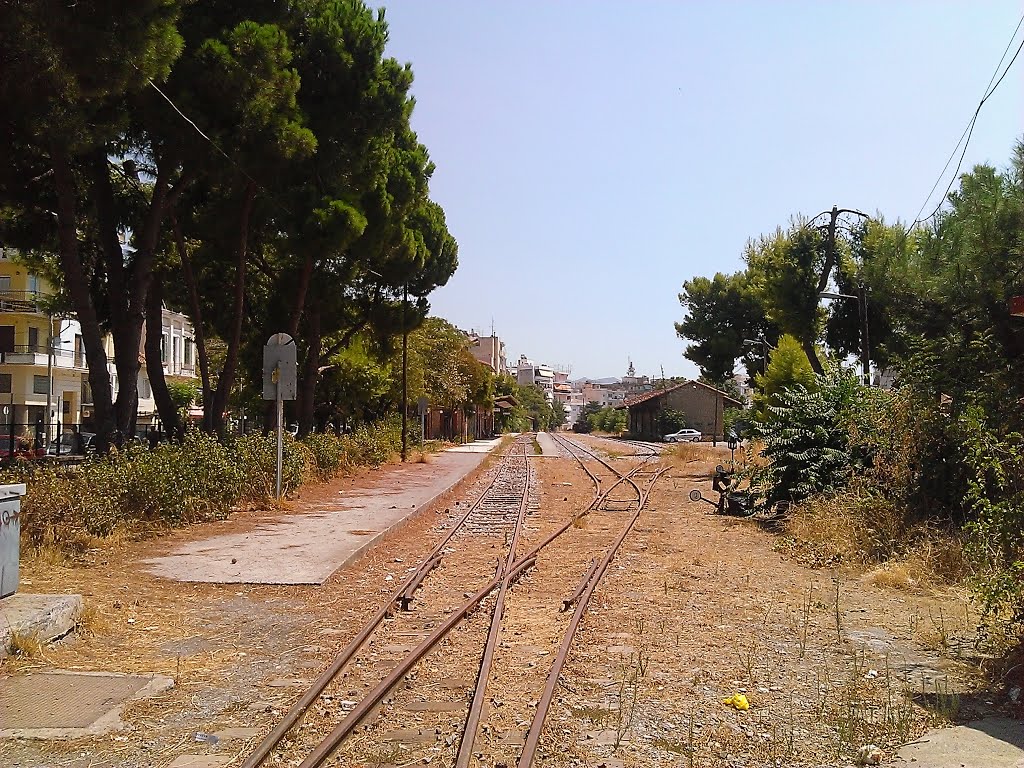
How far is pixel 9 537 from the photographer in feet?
26.5

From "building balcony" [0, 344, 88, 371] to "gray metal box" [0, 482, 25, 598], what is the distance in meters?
40.6

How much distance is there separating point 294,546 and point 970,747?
32.9ft

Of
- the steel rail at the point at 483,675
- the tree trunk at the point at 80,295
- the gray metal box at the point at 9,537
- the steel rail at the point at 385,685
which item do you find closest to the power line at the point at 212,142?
the tree trunk at the point at 80,295

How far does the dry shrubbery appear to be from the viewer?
11.6 m

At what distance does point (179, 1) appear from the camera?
12.8 meters

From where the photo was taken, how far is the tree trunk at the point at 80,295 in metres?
14.9

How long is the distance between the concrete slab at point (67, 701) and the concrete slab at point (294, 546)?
3.94 meters

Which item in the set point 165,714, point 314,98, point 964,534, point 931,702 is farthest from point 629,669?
point 314,98

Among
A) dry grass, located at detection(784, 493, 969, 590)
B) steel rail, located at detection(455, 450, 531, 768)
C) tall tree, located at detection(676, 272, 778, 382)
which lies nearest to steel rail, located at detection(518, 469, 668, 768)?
steel rail, located at detection(455, 450, 531, 768)

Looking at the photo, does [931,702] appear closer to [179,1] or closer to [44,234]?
[179,1]

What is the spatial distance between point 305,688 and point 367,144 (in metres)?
17.3

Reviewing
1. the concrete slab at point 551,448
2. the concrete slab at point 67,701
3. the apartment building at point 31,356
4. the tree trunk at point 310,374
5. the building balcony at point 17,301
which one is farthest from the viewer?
the concrete slab at point 551,448

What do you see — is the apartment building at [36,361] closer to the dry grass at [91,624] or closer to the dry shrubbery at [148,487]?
the dry shrubbery at [148,487]

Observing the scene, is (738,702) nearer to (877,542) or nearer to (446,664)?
(446,664)
